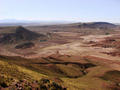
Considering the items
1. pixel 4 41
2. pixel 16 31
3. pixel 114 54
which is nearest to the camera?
pixel 114 54

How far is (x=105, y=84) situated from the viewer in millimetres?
19797

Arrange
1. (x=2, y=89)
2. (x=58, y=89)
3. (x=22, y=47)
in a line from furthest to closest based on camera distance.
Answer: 1. (x=22, y=47)
2. (x=58, y=89)
3. (x=2, y=89)

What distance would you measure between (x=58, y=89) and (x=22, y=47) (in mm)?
59399

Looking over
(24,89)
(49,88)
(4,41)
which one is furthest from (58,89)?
(4,41)

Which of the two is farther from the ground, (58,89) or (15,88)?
(15,88)

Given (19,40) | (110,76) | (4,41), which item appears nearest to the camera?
(110,76)

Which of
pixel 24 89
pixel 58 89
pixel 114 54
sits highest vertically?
pixel 24 89

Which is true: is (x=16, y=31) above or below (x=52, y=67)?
above

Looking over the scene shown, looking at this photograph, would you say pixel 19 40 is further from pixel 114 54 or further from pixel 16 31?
pixel 114 54

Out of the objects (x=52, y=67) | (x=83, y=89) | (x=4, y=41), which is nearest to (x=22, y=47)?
(x=4, y=41)

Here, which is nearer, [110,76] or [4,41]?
[110,76]

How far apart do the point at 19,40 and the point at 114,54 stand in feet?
205

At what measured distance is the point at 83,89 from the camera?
17.5m

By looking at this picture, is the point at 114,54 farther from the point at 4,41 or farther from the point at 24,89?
the point at 4,41
